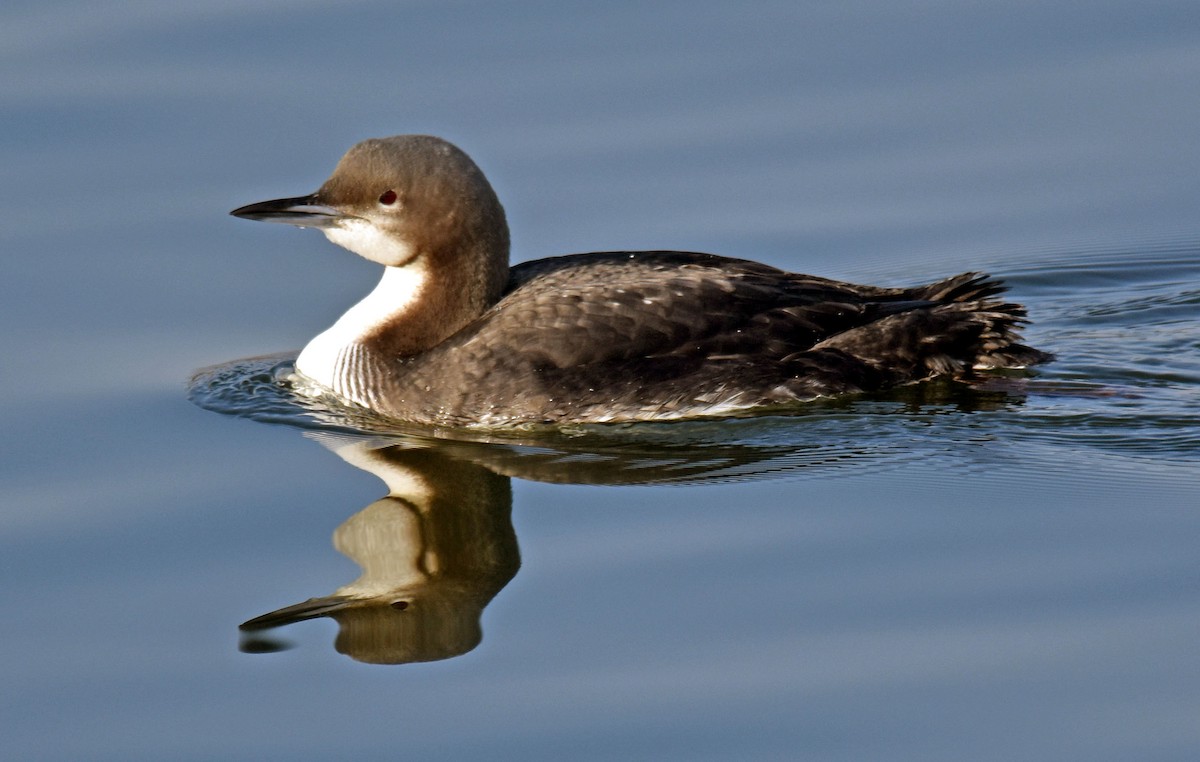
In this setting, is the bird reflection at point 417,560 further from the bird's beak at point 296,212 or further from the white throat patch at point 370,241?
the bird's beak at point 296,212

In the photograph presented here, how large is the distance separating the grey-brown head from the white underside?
0.16m

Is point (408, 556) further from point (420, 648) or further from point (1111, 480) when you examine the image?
point (1111, 480)

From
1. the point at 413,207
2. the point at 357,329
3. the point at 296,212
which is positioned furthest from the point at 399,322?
the point at 296,212

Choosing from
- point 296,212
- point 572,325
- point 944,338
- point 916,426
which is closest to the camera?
point 916,426

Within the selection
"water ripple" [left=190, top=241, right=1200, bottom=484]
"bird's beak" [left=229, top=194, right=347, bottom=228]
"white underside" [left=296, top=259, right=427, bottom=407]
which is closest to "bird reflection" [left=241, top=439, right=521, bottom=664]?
"water ripple" [left=190, top=241, right=1200, bottom=484]

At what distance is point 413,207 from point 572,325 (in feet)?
3.35

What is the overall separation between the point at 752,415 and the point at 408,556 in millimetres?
2148

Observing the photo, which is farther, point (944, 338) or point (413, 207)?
point (944, 338)

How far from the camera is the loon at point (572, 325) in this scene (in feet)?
31.6

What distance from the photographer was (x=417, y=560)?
27.4ft

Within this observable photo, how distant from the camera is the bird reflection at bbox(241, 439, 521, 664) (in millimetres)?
7574

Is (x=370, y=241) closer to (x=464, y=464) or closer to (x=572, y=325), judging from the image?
(x=572, y=325)

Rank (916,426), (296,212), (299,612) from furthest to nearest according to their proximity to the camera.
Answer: (296,212), (916,426), (299,612)

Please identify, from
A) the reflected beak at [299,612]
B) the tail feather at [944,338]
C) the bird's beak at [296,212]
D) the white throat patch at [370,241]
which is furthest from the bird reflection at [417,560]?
the tail feather at [944,338]
